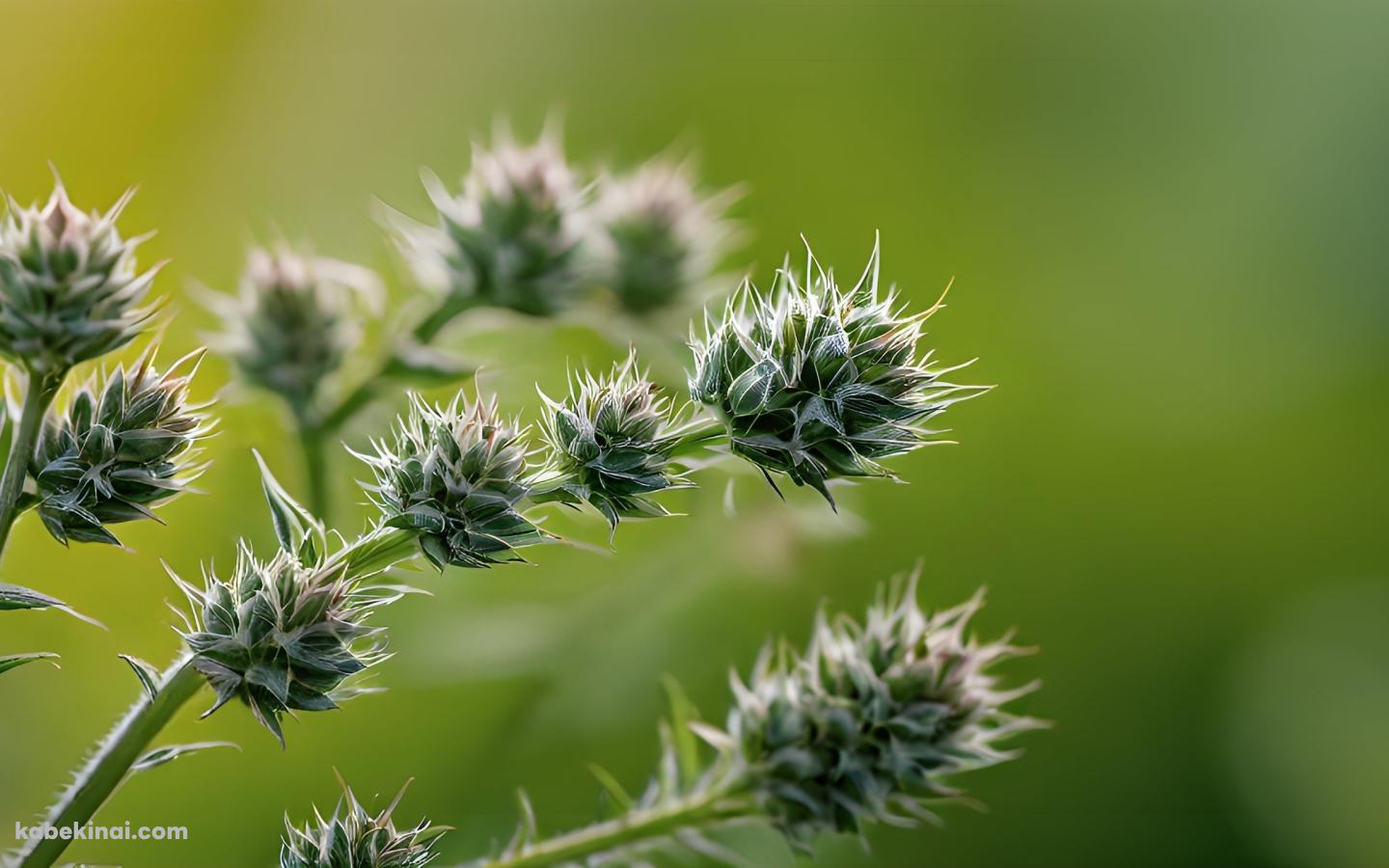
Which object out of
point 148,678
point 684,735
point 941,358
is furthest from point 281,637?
point 941,358

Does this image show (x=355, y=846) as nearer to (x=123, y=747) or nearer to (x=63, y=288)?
(x=123, y=747)

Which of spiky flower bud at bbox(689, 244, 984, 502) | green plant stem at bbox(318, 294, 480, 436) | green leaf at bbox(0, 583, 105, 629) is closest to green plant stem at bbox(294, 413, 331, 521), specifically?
green plant stem at bbox(318, 294, 480, 436)

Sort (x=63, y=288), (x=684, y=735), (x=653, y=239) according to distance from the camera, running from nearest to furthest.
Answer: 1. (x=63, y=288)
2. (x=684, y=735)
3. (x=653, y=239)

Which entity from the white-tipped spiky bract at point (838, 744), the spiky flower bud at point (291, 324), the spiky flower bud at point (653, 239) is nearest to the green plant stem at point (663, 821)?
the white-tipped spiky bract at point (838, 744)

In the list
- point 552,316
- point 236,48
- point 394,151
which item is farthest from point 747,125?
point 552,316

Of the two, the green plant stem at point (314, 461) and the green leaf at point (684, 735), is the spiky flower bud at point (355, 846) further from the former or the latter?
the green plant stem at point (314, 461)

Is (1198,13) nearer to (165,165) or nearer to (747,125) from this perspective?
(747,125)
